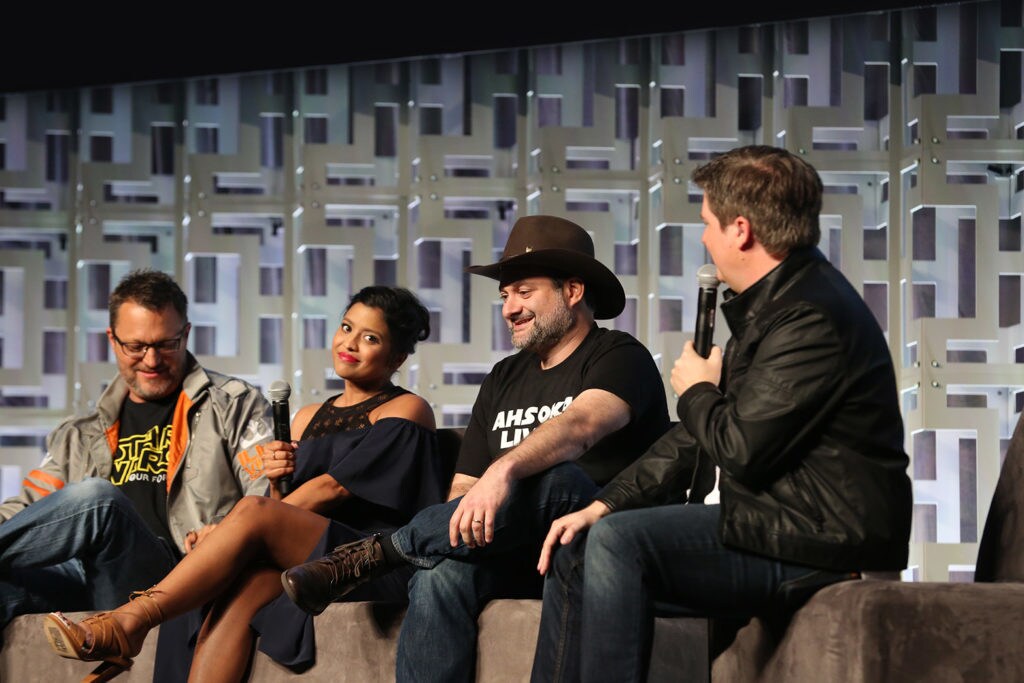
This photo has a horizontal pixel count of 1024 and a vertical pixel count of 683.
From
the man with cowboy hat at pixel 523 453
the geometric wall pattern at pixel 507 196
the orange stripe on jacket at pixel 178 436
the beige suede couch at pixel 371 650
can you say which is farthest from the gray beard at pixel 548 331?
the geometric wall pattern at pixel 507 196

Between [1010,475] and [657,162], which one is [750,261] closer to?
[1010,475]

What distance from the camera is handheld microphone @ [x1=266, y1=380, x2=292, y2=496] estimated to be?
9.59ft

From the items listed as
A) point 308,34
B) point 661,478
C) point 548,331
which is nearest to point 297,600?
point 661,478

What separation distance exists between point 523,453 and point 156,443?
1408mm

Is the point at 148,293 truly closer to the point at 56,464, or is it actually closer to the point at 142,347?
the point at 142,347

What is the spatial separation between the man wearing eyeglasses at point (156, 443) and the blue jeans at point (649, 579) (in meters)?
1.46

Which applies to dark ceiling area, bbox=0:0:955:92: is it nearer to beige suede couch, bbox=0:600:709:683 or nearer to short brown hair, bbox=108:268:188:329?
short brown hair, bbox=108:268:188:329

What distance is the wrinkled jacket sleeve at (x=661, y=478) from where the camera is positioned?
2260 mm

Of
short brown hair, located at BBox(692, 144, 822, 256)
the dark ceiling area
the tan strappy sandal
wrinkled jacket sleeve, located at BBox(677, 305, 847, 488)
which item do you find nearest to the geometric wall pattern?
the dark ceiling area

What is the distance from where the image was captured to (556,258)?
9.59 feet

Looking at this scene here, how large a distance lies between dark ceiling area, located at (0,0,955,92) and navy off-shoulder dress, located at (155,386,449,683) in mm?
1871

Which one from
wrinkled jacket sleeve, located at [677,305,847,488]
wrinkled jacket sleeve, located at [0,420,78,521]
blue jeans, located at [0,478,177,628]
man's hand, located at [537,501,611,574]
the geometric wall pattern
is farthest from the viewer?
the geometric wall pattern

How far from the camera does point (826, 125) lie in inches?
188

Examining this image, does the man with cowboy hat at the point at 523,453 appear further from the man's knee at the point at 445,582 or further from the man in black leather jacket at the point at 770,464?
the man in black leather jacket at the point at 770,464
